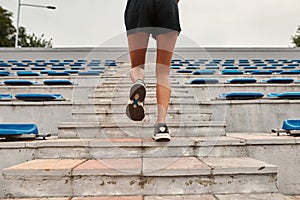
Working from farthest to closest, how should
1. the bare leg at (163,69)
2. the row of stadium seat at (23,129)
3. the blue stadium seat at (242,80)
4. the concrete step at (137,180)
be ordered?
the blue stadium seat at (242,80), the row of stadium seat at (23,129), the bare leg at (163,69), the concrete step at (137,180)

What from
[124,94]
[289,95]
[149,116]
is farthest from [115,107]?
[289,95]

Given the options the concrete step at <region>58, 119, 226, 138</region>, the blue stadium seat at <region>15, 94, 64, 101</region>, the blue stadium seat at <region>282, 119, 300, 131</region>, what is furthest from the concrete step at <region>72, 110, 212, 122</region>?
the blue stadium seat at <region>282, 119, 300, 131</region>

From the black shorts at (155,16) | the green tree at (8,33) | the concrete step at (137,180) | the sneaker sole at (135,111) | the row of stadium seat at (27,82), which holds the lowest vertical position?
the concrete step at (137,180)

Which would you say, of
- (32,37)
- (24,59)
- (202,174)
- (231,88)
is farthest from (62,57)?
(32,37)

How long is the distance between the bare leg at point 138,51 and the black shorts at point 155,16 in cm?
4

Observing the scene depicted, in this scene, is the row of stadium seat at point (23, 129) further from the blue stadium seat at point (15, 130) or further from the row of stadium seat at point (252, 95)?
the row of stadium seat at point (252, 95)

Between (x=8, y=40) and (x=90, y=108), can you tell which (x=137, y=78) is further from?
(x=8, y=40)

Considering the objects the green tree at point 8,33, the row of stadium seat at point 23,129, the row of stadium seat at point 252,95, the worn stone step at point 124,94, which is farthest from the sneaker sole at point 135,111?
the green tree at point 8,33

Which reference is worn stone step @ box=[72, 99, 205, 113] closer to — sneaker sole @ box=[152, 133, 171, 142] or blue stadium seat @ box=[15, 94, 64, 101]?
blue stadium seat @ box=[15, 94, 64, 101]

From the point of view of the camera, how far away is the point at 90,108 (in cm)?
273

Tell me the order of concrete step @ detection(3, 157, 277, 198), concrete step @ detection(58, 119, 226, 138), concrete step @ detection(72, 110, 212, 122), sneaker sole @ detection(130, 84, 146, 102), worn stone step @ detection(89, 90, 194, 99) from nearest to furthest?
concrete step @ detection(3, 157, 277, 198)
sneaker sole @ detection(130, 84, 146, 102)
concrete step @ detection(58, 119, 226, 138)
concrete step @ detection(72, 110, 212, 122)
worn stone step @ detection(89, 90, 194, 99)

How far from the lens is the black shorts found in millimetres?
1626

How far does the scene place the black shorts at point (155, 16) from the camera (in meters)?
1.63

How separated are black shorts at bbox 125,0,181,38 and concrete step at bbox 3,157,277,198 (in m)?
0.86
